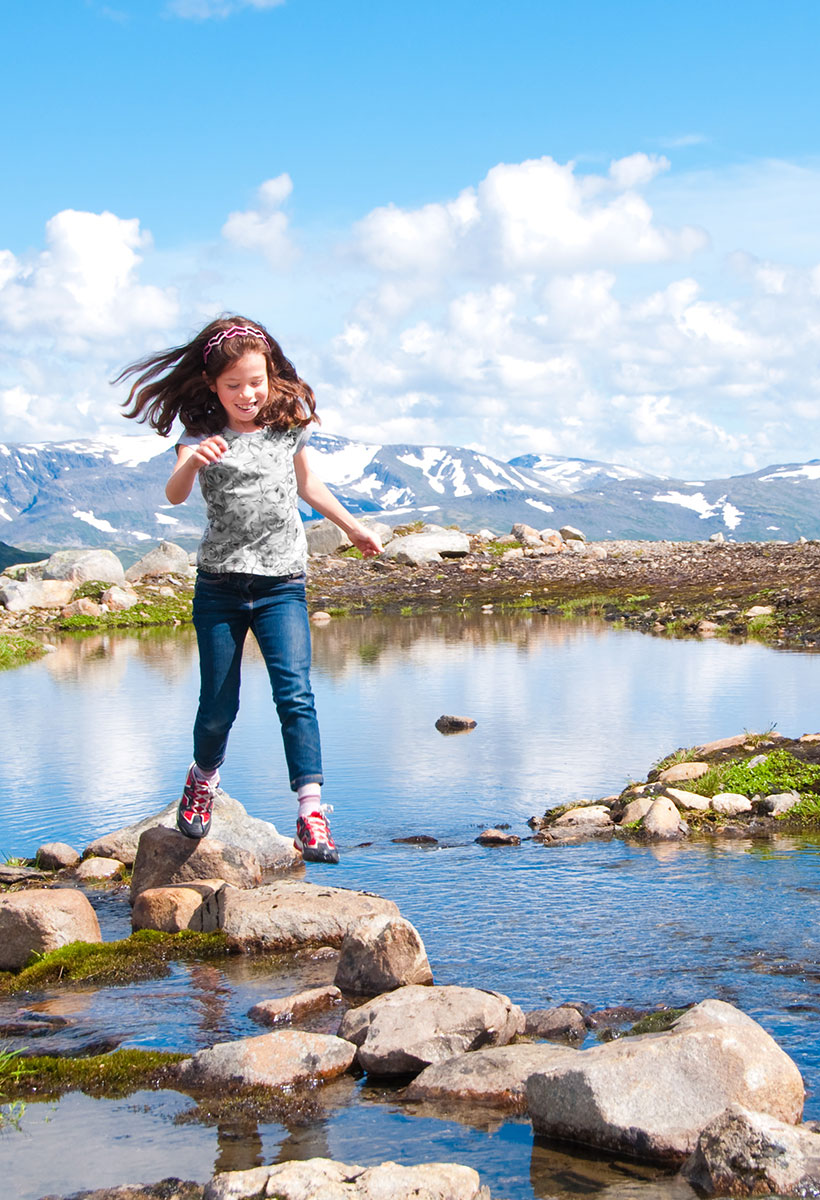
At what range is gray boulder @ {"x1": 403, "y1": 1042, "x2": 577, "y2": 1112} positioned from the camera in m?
5.90

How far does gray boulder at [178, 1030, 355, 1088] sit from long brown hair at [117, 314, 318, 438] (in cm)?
418

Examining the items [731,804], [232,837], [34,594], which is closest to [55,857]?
[232,837]

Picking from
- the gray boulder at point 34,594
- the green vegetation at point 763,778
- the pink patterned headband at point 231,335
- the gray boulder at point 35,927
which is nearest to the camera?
the pink patterned headband at point 231,335

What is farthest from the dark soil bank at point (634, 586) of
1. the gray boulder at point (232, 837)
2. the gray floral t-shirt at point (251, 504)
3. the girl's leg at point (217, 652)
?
the gray floral t-shirt at point (251, 504)

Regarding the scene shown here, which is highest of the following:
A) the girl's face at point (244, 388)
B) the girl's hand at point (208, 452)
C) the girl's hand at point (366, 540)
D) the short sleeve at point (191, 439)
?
the girl's face at point (244, 388)

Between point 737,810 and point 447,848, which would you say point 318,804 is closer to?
point 447,848

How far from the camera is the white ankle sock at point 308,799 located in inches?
324

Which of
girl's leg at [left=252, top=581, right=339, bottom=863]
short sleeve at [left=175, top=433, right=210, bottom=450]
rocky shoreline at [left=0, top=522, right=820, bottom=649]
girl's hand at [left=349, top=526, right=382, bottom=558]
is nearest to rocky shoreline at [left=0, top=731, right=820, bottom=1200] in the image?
girl's leg at [left=252, top=581, right=339, bottom=863]

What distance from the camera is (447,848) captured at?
11758 mm

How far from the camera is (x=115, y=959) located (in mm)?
8562

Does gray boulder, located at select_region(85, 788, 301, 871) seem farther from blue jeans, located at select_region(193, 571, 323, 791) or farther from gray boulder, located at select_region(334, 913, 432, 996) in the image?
gray boulder, located at select_region(334, 913, 432, 996)

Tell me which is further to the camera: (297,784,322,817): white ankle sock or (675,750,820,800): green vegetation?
(675,750,820,800): green vegetation

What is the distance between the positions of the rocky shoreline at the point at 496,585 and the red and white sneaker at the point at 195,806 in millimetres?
26282

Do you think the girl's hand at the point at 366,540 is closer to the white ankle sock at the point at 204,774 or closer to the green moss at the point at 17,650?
the white ankle sock at the point at 204,774
